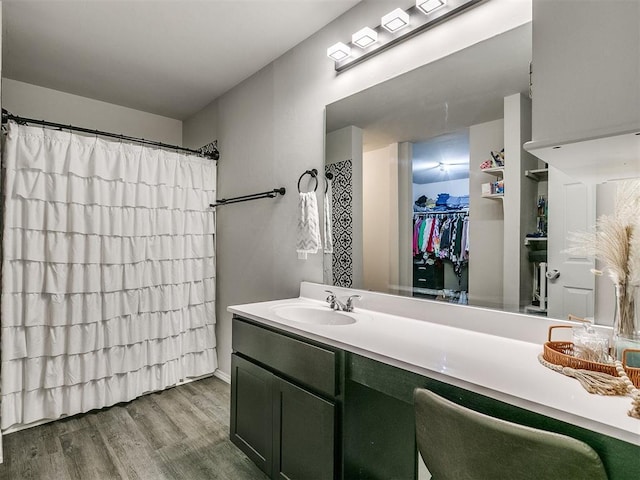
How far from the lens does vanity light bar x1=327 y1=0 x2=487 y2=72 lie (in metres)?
1.57

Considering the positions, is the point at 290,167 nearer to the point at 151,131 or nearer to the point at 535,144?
the point at 535,144

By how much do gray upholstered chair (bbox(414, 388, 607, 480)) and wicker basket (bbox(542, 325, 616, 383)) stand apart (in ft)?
1.07

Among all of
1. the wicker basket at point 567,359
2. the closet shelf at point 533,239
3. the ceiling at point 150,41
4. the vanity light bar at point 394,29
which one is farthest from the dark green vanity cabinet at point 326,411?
the ceiling at point 150,41

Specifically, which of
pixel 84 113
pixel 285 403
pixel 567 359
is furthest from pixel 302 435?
pixel 84 113

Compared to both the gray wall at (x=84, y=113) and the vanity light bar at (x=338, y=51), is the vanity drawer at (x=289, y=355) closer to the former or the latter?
the vanity light bar at (x=338, y=51)

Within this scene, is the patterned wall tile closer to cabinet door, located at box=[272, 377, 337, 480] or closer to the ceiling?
cabinet door, located at box=[272, 377, 337, 480]

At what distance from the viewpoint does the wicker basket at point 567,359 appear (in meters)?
0.91

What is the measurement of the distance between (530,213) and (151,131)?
138 inches

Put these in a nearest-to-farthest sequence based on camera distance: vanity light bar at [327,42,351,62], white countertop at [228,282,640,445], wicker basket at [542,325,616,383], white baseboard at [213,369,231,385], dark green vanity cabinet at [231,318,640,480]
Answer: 1. white countertop at [228,282,640,445]
2. wicker basket at [542,325,616,383]
3. dark green vanity cabinet at [231,318,640,480]
4. vanity light bar at [327,42,351,62]
5. white baseboard at [213,369,231,385]

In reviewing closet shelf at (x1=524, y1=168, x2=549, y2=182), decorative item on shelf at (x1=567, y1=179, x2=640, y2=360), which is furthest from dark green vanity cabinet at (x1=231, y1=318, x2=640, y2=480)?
closet shelf at (x1=524, y1=168, x2=549, y2=182)

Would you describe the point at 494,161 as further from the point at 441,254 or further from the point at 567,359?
the point at 567,359

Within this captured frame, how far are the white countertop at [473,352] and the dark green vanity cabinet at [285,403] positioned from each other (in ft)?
0.31

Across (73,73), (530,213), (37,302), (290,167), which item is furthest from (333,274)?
(73,73)

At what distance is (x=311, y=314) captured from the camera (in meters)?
1.98
